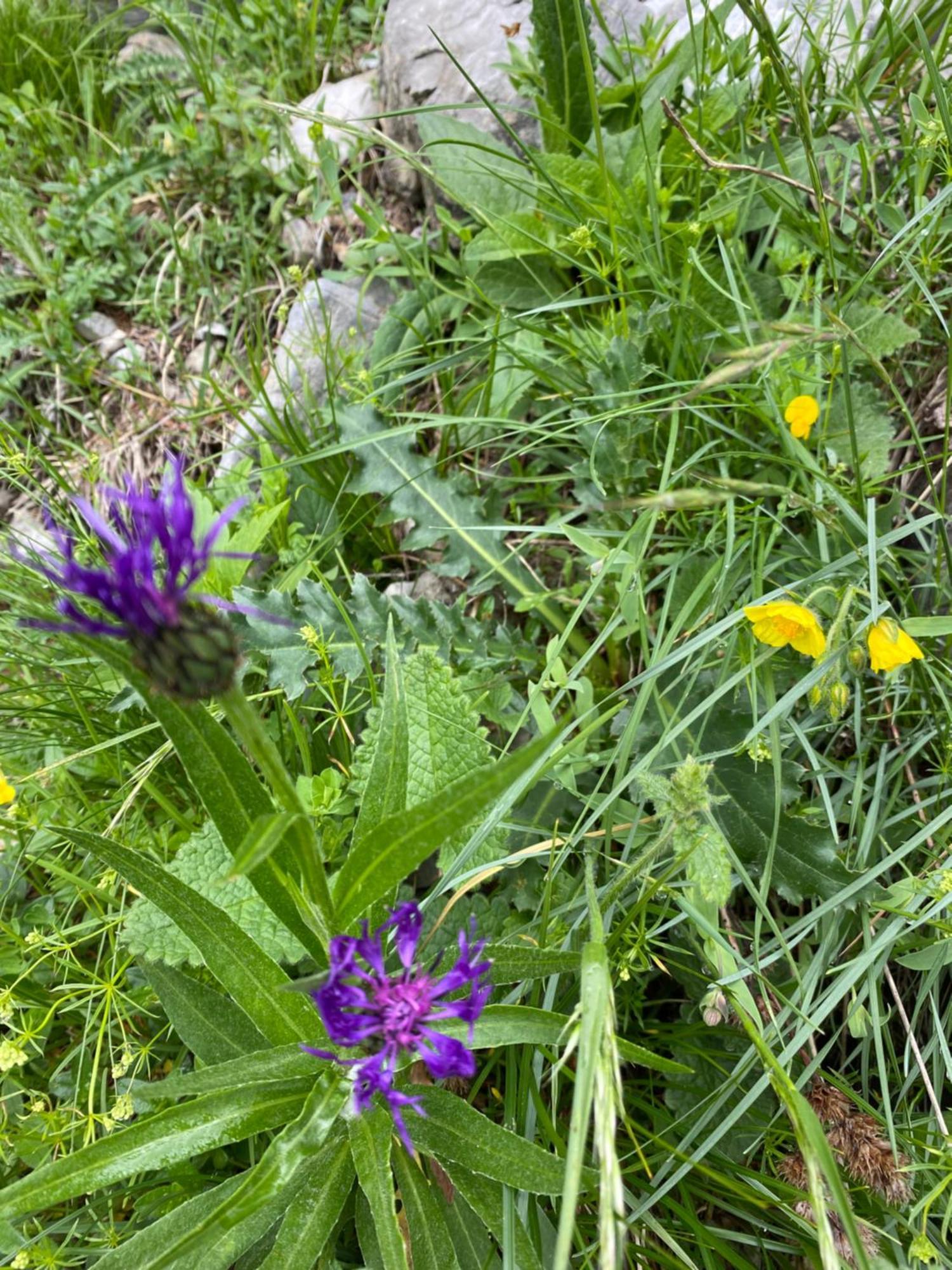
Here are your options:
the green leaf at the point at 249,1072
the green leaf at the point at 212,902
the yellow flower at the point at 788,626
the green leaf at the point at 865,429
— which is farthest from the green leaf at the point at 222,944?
the green leaf at the point at 865,429

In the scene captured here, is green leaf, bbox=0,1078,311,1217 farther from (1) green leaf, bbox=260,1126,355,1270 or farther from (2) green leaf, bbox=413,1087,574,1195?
(2) green leaf, bbox=413,1087,574,1195

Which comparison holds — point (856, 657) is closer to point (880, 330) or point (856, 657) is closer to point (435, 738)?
point (435, 738)

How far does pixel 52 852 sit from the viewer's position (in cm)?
246

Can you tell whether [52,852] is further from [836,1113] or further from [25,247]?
[25,247]

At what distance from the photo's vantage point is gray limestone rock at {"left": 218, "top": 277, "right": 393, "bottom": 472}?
10.0ft

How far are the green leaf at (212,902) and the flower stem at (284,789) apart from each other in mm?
493

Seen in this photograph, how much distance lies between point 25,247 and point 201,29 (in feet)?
→ 4.04

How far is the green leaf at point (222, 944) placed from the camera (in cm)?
155

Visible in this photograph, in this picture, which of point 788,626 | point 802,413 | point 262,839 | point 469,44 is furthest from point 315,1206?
point 469,44

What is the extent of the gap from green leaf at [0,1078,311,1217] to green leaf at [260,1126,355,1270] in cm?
10

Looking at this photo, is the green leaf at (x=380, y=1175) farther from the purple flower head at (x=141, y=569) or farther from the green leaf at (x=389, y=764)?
the purple flower head at (x=141, y=569)

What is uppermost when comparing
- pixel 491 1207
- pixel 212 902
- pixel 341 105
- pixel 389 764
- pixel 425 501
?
pixel 341 105

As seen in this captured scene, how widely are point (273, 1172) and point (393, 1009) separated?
357 millimetres

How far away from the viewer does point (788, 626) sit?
1830 millimetres
